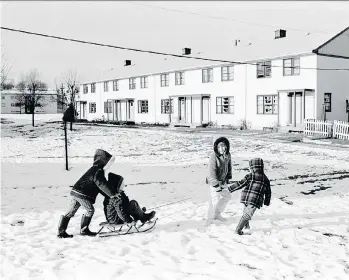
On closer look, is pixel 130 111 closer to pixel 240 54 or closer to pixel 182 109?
pixel 182 109

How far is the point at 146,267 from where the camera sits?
574 cm

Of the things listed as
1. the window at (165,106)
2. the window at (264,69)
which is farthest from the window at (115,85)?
the window at (264,69)

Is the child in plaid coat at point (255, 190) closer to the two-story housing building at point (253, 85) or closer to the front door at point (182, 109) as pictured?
the two-story housing building at point (253, 85)

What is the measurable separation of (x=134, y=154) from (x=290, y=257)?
14.2 metres

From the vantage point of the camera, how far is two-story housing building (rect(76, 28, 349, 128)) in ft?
93.0

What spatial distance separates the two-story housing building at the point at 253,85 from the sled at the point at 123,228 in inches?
861

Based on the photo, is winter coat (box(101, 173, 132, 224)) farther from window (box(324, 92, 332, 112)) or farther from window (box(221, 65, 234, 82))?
window (box(221, 65, 234, 82))

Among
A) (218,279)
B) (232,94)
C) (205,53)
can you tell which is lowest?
(218,279)

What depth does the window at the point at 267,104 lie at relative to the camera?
3044 centimetres

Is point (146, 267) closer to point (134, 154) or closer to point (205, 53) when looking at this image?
point (134, 154)

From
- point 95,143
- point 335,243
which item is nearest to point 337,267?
point 335,243

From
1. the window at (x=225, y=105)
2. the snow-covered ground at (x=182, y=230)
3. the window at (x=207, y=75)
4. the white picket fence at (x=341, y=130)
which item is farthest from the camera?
the window at (x=207, y=75)

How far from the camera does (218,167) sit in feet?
24.7

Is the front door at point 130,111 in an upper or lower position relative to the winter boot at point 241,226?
upper
